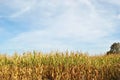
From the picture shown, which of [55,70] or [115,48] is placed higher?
[115,48]

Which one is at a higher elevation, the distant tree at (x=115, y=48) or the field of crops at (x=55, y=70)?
the distant tree at (x=115, y=48)

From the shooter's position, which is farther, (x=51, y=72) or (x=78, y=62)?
(x=78, y=62)

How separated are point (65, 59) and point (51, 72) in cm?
250

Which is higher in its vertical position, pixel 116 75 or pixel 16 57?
pixel 16 57

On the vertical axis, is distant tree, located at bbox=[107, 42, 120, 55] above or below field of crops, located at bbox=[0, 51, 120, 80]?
above

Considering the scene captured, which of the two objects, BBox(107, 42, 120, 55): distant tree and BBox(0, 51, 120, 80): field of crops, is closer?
BBox(0, 51, 120, 80): field of crops

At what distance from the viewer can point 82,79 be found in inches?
569

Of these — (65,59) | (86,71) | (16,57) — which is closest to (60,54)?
(65,59)

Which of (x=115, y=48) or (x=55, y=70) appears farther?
(x=115, y=48)

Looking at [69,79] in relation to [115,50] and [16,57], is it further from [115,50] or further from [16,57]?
[115,50]

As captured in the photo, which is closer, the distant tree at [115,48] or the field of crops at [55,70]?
the field of crops at [55,70]

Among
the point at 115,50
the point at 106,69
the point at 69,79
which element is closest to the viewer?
→ the point at 69,79

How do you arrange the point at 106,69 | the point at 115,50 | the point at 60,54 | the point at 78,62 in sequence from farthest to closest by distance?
1. the point at 115,50
2. the point at 60,54
3. the point at 78,62
4. the point at 106,69

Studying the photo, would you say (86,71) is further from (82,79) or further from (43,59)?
(43,59)
